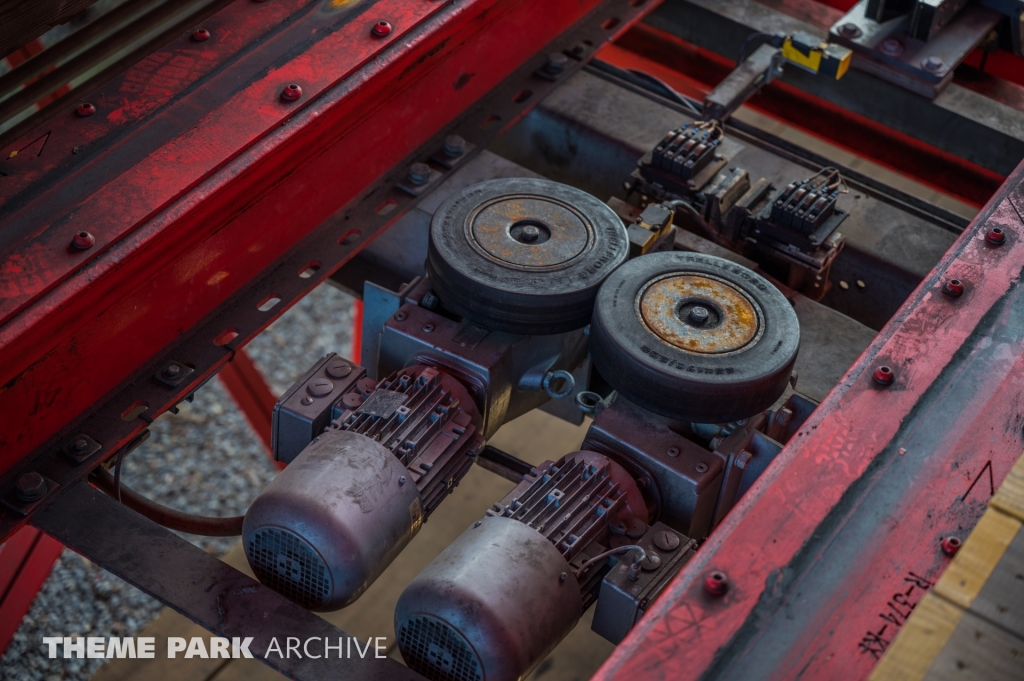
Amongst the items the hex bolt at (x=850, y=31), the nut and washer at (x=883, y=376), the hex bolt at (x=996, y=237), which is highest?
the hex bolt at (x=850, y=31)

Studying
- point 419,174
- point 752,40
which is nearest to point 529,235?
point 419,174

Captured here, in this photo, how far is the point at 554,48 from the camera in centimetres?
338

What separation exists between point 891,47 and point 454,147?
1.26 metres

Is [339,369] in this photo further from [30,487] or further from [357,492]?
[30,487]

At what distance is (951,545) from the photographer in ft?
6.37

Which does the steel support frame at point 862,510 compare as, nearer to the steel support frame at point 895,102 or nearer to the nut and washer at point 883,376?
the nut and washer at point 883,376

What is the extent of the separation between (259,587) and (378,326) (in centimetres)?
83

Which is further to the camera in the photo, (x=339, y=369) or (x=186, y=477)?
(x=186, y=477)

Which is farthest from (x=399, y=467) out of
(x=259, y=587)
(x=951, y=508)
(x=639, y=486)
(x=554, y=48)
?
(x=554, y=48)

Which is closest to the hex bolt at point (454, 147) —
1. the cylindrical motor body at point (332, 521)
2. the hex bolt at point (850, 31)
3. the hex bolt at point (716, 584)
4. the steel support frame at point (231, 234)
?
the steel support frame at point (231, 234)

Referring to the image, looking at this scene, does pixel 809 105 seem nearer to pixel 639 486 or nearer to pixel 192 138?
pixel 639 486

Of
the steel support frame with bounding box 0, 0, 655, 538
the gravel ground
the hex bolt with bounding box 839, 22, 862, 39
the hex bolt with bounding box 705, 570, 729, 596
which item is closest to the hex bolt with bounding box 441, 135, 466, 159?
the steel support frame with bounding box 0, 0, 655, 538

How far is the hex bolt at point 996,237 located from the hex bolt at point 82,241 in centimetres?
177

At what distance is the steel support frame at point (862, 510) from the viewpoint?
1837 millimetres
